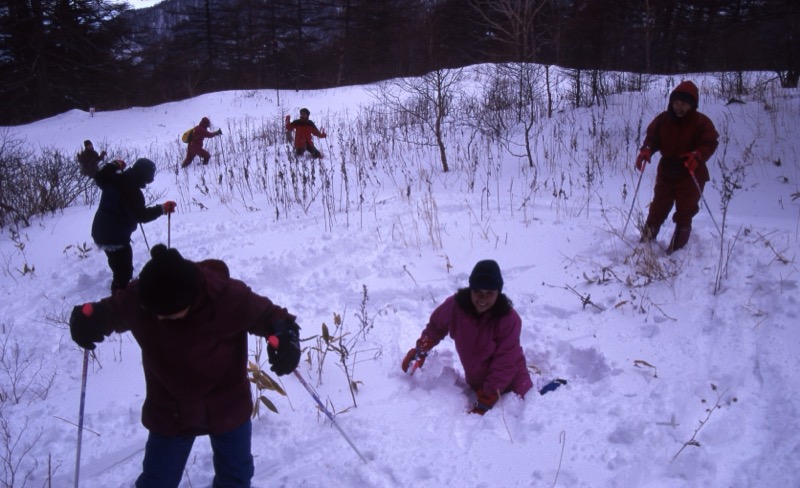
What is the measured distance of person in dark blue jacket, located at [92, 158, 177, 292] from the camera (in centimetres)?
400

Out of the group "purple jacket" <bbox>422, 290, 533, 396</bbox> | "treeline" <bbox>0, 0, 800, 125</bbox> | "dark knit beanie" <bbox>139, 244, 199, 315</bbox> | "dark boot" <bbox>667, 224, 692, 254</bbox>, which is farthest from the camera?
"treeline" <bbox>0, 0, 800, 125</bbox>

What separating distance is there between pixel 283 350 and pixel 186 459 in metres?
0.72

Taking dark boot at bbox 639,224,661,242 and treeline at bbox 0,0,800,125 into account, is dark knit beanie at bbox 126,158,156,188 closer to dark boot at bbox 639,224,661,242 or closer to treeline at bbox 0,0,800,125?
dark boot at bbox 639,224,661,242

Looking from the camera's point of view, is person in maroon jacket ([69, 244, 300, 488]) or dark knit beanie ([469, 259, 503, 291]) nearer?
person in maroon jacket ([69, 244, 300, 488])

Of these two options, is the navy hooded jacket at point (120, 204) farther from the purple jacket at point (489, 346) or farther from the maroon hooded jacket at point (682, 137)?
the maroon hooded jacket at point (682, 137)

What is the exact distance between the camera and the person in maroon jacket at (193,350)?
1815 mm

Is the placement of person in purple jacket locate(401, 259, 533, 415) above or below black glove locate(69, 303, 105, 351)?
below

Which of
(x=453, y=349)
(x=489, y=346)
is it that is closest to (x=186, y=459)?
(x=489, y=346)

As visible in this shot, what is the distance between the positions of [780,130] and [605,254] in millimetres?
5248

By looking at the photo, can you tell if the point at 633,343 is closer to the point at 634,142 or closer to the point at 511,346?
the point at 511,346

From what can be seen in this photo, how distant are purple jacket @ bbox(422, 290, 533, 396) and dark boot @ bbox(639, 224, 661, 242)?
2224 mm

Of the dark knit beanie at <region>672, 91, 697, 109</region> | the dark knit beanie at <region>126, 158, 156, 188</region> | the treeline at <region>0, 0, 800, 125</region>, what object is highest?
the treeline at <region>0, 0, 800, 125</region>

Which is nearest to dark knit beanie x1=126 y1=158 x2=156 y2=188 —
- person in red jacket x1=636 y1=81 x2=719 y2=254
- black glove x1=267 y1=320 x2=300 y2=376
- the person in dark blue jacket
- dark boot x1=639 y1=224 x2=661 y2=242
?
the person in dark blue jacket

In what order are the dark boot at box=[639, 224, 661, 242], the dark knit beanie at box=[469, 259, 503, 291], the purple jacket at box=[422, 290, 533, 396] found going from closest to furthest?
1. the dark knit beanie at box=[469, 259, 503, 291]
2. the purple jacket at box=[422, 290, 533, 396]
3. the dark boot at box=[639, 224, 661, 242]
